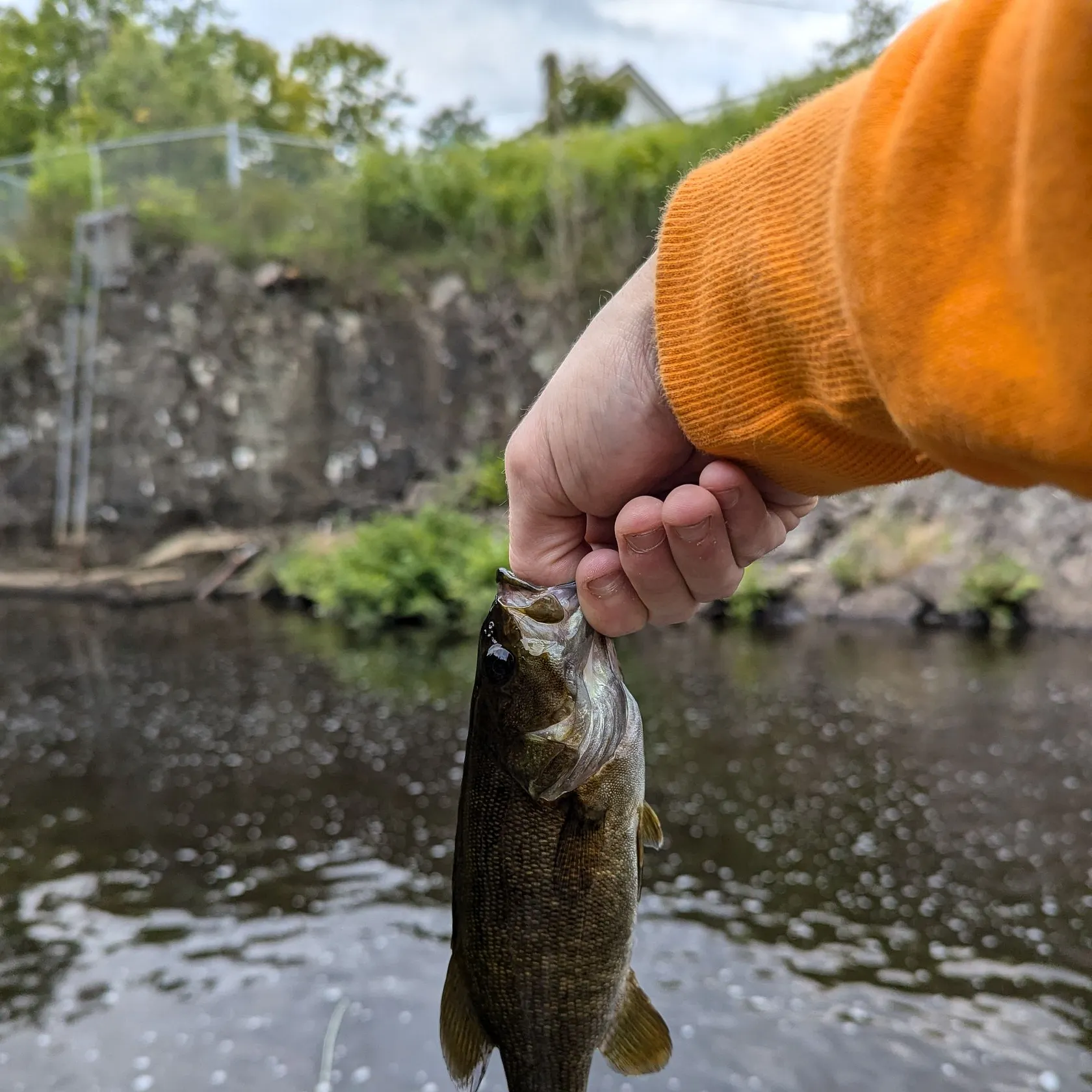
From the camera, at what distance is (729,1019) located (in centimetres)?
531

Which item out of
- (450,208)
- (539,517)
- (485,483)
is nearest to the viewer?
(539,517)

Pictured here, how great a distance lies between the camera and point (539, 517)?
2.39 metres

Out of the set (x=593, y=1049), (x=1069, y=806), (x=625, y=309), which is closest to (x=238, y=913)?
(x=593, y=1049)

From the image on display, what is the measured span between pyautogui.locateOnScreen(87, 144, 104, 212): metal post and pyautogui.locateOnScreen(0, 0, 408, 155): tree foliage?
20.9 feet

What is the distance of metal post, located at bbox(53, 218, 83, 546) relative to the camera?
73.4 ft

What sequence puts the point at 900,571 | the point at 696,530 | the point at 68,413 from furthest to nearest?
the point at 68,413 → the point at 900,571 → the point at 696,530

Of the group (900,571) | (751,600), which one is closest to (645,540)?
(751,600)

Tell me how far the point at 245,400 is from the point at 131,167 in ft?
20.9

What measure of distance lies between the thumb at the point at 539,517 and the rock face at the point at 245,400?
20701 millimetres

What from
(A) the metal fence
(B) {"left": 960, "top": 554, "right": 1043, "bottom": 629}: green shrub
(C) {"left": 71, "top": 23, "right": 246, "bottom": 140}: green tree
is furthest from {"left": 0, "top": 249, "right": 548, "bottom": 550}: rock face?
(C) {"left": 71, "top": 23, "right": 246, "bottom": 140}: green tree

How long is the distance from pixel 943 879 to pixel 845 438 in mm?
6061

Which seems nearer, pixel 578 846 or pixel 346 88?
pixel 578 846

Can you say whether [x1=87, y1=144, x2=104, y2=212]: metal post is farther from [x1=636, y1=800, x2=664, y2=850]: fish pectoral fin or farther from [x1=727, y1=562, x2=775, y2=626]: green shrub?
[x1=636, y1=800, x2=664, y2=850]: fish pectoral fin

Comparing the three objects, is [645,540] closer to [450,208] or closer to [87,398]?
[87,398]
